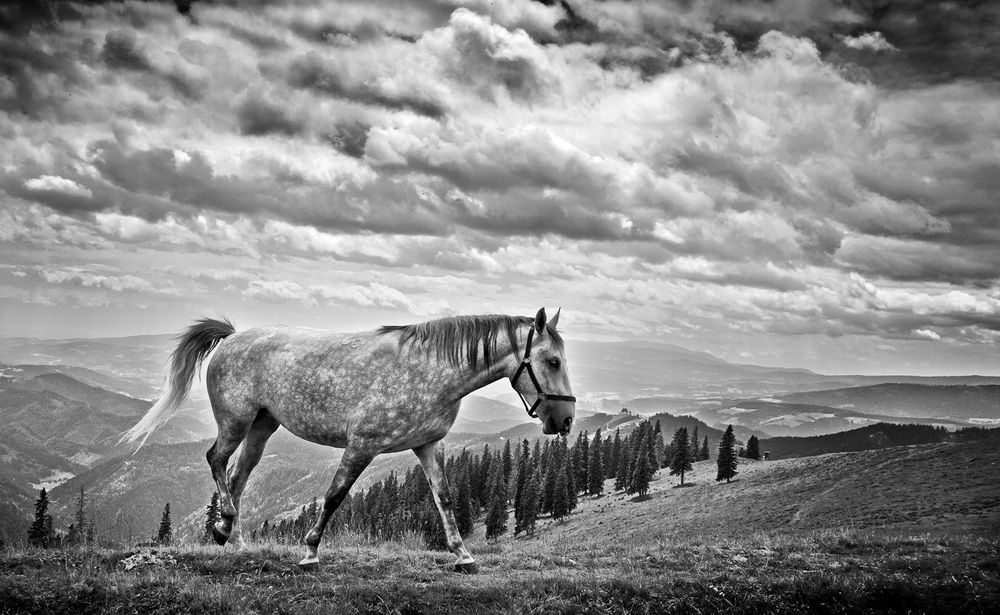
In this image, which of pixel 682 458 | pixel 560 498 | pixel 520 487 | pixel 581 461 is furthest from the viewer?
pixel 581 461

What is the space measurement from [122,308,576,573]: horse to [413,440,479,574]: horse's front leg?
0.05 ft

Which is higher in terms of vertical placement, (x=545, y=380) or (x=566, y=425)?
(x=545, y=380)

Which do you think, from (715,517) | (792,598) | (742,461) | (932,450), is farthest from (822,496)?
(792,598)

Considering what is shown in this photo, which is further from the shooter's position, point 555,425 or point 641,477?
point 641,477

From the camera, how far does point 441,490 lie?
346 inches

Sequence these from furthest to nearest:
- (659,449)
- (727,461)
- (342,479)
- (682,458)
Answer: (659,449)
(682,458)
(727,461)
(342,479)

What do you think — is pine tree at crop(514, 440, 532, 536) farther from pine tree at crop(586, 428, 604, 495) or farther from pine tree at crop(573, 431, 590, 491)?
pine tree at crop(586, 428, 604, 495)

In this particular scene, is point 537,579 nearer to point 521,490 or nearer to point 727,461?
point 521,490

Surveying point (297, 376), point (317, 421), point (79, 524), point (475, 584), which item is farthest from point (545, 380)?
point (79, 524)

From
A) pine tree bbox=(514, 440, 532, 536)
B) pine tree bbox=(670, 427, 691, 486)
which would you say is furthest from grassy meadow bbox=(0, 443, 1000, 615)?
pine tree bbox=(670, 427, 691, 486)

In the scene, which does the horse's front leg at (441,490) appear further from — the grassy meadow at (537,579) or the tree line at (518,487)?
the tree line at (518,487)

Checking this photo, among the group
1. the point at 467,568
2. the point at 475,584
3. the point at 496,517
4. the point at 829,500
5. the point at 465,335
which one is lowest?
the point at 496,517

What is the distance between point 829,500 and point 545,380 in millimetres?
74981

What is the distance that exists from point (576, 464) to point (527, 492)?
45.4 meters
